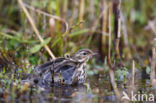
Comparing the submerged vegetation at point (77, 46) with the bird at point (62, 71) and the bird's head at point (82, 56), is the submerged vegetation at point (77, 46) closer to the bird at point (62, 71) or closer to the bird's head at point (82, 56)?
the bird at point (62, 71)

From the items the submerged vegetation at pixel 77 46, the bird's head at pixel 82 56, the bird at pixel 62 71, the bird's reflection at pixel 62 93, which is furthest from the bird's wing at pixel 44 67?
the bird's reflection at pixel 62 93

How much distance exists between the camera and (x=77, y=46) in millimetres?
8219

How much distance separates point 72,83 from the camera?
19.2ft

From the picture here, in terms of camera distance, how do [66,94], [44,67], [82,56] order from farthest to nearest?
[82,56]
[44,67]
[66,94]

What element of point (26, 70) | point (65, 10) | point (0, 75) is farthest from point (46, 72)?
point (65, 10)

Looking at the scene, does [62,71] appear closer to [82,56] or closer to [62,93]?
[82,56]

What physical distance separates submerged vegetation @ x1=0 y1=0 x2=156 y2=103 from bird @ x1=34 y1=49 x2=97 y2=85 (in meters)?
0.23

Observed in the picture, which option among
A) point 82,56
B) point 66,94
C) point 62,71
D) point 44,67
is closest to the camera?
point 66,94

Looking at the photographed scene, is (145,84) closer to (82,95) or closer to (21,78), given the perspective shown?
(82,95)

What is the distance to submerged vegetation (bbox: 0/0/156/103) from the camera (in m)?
4.97

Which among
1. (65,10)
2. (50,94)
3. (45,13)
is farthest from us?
(65,10)

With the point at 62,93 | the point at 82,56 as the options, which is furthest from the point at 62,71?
the point at 62,93

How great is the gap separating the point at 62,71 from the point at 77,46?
2306 mm

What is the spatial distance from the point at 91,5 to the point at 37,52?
8.78 ft
